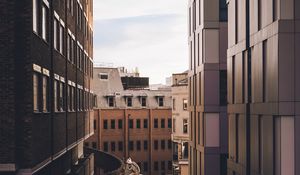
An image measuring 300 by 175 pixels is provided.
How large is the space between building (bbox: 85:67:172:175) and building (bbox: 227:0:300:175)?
43.3 metres

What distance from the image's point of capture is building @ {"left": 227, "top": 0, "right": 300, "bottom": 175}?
14273mm

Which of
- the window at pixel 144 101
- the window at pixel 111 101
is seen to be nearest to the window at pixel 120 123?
the window at pixel 111 101

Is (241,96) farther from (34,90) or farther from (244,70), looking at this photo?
(34,90)

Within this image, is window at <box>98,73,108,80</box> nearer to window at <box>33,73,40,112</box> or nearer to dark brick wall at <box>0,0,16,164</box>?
window at <box>33,73,40,112</box>

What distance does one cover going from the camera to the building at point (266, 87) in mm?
14273

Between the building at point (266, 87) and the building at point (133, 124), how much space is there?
4329 centimetres

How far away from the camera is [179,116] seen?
51.4 metres

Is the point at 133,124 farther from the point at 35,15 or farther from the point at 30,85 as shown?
the point at 30,85

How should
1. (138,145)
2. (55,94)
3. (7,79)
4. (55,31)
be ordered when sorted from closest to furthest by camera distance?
1. (7,79)
2. (55,94)
3. (55,31)
4. (138,145)

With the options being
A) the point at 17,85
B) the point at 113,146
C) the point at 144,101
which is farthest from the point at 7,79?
the point at 144,101

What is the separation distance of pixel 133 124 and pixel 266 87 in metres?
49.0

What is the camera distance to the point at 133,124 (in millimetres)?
64000

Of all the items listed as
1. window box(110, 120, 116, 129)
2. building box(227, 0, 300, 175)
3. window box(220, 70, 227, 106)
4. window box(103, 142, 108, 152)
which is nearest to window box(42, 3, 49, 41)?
building box(227, 0, 300, 175)

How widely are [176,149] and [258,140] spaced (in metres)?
37.3
